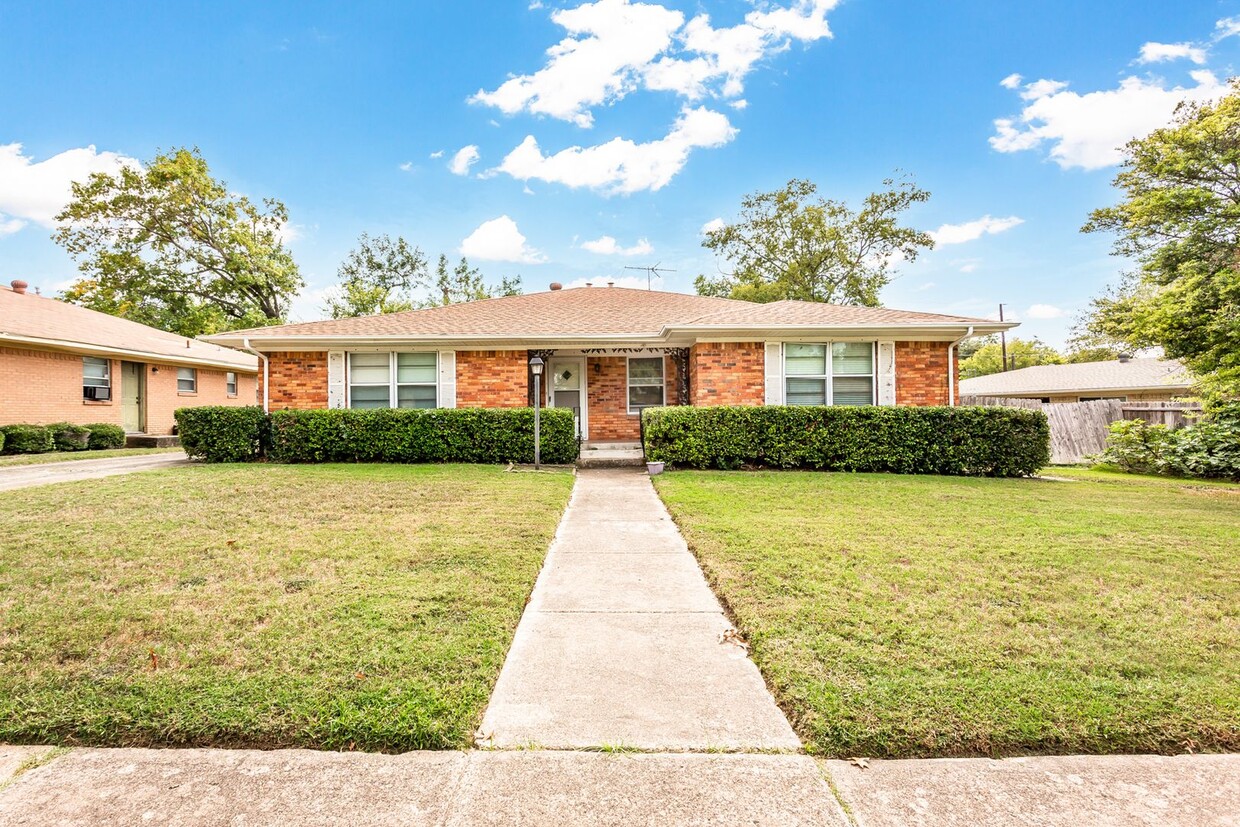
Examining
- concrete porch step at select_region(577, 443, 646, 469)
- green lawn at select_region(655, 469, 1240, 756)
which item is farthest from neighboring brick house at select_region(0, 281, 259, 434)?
green lawn at select_region(655, 469, 1240, 756)

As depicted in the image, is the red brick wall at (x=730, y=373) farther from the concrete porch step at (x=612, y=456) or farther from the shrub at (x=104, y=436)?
the shrub at (x=104, y=436)

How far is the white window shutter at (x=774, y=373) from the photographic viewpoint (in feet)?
36.9

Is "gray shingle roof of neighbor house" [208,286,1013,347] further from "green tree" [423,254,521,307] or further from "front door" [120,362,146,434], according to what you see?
"green tree" [423,254,521,307]

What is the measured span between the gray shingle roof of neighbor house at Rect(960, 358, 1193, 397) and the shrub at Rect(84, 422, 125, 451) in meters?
27.8

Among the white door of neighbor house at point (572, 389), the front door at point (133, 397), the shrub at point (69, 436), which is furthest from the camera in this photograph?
the front door at point (133, 397)

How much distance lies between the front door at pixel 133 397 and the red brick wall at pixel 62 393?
0.39 ft

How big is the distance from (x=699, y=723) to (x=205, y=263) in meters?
30.3

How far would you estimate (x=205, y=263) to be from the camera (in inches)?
962

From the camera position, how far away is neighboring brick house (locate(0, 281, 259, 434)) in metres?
14.0

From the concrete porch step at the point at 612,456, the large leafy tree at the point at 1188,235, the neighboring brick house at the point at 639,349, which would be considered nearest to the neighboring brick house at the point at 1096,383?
the large leafy tree at the point at 1188,235

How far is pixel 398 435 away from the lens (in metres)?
10.4

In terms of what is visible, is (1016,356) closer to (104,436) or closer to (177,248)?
(104,436)

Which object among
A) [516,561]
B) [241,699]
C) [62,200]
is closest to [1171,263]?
[516,561]

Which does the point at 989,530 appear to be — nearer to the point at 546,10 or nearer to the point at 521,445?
the point at 521,445
